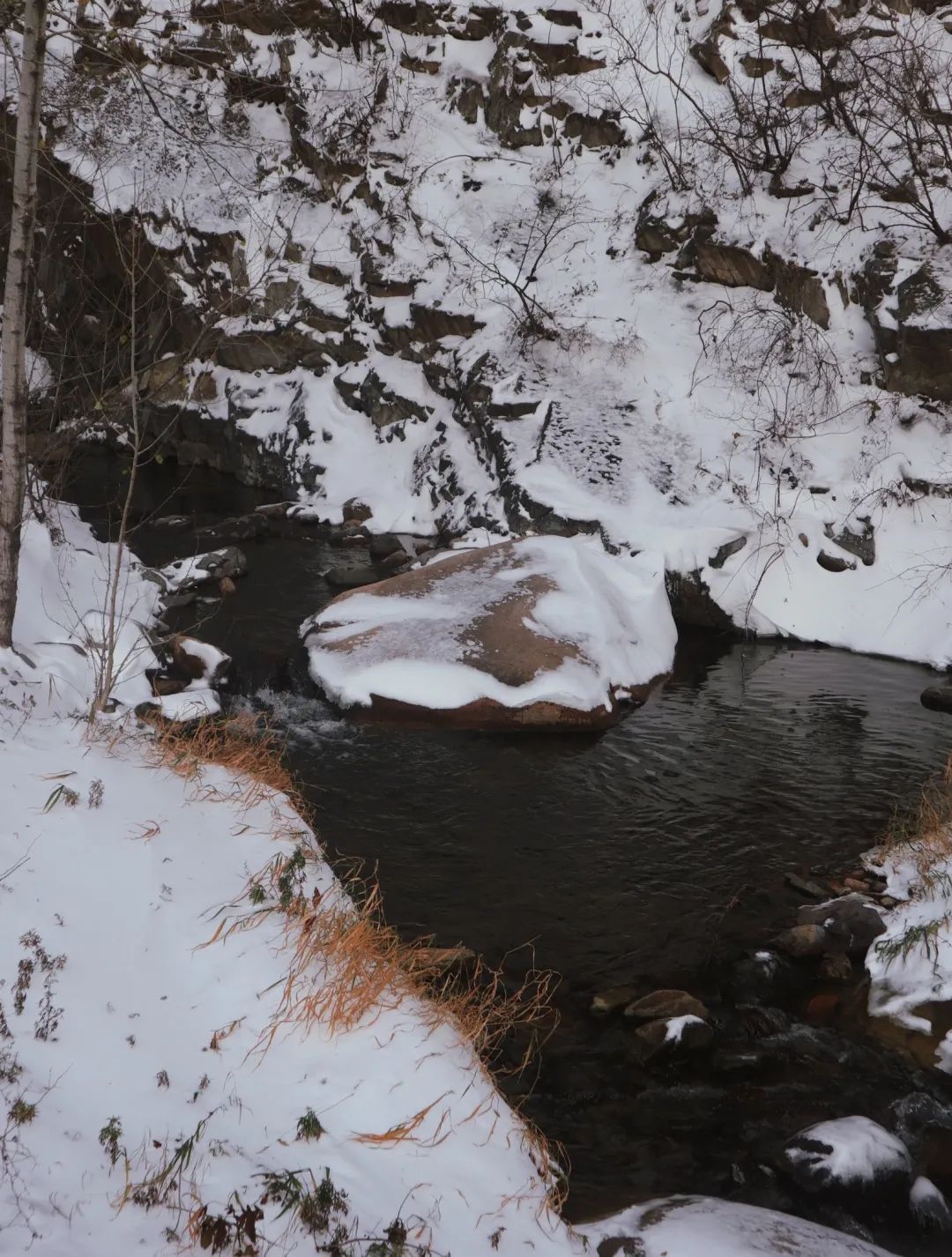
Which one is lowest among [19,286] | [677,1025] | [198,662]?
[677,1025]

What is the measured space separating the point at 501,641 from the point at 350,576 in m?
3.86

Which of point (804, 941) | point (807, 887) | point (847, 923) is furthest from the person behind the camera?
point (807, 887)

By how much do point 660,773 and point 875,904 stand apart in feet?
7.80

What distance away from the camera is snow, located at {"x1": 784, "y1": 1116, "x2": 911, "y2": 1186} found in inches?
161

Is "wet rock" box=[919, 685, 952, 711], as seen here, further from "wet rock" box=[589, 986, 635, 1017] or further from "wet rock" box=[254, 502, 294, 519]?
"wet rock" box=[254, 502, 294, 519]

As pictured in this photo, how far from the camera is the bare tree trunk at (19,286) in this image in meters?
5.10

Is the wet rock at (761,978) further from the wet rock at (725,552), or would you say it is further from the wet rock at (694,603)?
the wet rock at (725,552)

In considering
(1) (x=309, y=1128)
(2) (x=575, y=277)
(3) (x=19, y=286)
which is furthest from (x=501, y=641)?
(2) (x=575, y=277)

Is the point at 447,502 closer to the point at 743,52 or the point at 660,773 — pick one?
the point at 660,773

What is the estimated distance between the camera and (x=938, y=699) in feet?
32.2

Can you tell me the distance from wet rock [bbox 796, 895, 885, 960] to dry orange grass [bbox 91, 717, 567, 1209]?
76.1 inches

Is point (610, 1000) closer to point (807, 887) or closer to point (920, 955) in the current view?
point (920, 955)

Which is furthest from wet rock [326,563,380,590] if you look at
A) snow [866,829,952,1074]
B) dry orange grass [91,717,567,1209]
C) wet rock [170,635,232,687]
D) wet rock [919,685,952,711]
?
snow [866,829,952,1074]

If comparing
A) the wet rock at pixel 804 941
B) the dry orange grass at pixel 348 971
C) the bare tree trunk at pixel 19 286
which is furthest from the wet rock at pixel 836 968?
the bare tree trunk at pixel 19 286
